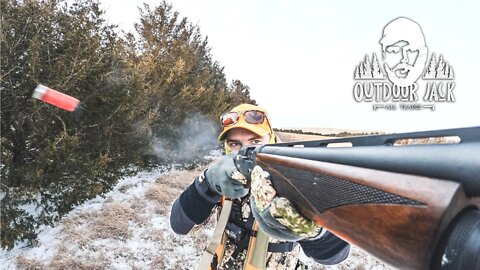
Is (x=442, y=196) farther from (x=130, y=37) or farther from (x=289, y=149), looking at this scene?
(x=130, y=37)

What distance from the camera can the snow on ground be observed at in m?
5.94

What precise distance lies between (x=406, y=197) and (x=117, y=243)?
7095 millimetres

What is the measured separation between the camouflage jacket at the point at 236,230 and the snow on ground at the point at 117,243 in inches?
165

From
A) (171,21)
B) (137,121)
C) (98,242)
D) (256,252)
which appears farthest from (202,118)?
(256,252)

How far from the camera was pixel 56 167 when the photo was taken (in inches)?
247

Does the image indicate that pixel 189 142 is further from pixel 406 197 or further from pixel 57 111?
pixel 406 197

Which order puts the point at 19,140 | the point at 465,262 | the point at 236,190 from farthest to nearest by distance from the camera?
the point at 19,140
the point at 236,190
the point at 465,262

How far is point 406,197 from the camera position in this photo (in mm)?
734

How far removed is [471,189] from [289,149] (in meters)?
0.80

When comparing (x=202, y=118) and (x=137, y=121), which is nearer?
(x=137, y=121)

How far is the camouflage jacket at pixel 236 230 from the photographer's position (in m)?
2.37

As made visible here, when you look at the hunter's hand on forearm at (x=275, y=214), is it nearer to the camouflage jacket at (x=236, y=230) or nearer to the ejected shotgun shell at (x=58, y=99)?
the camouflage jacket at (x=236, y=230)

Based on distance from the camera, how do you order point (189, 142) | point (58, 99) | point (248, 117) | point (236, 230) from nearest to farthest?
point (236, 230) → point (248, 117) → point (58, 99) → point (189, 142)

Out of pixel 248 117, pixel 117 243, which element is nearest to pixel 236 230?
pixel 248 117
